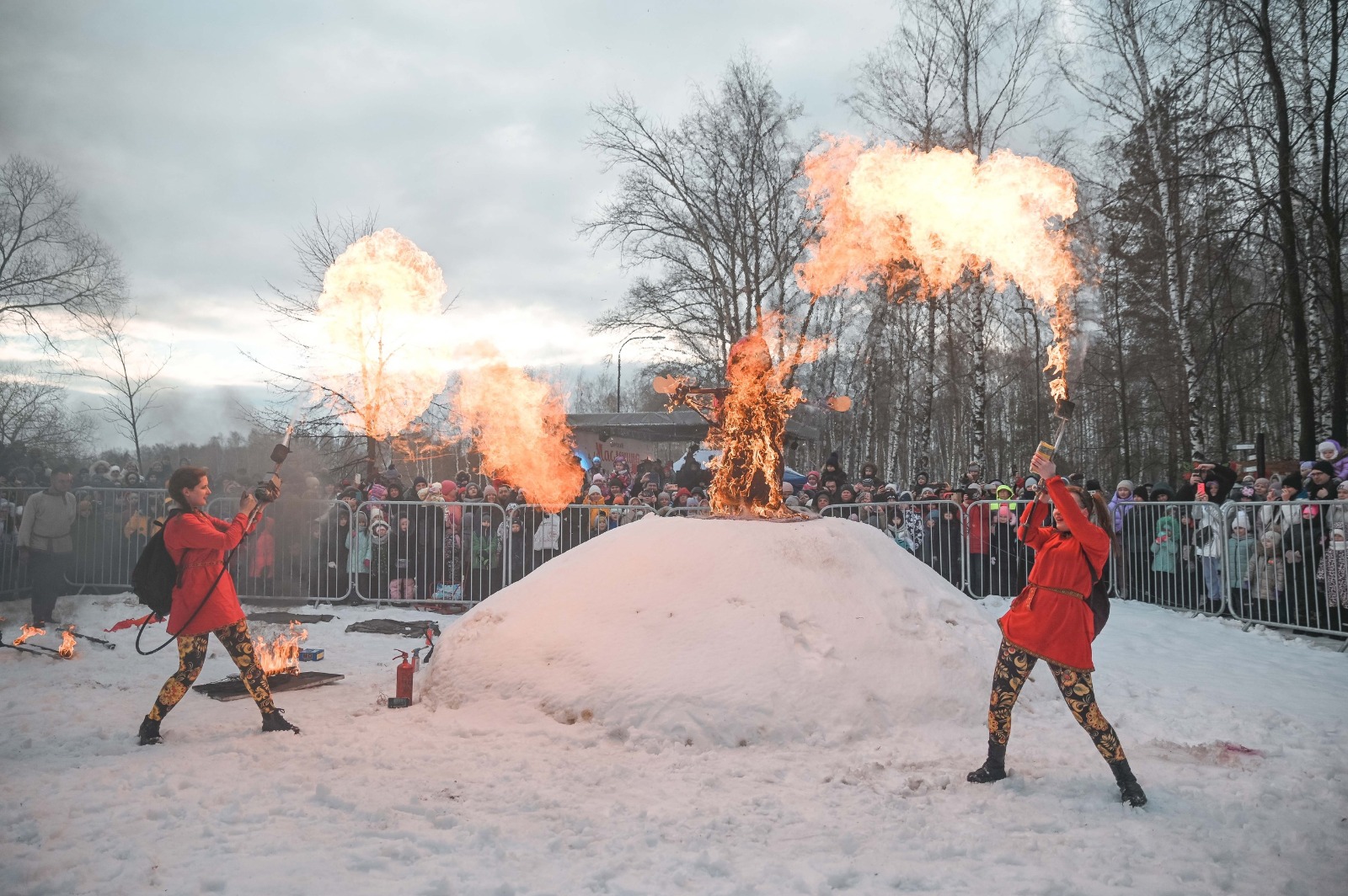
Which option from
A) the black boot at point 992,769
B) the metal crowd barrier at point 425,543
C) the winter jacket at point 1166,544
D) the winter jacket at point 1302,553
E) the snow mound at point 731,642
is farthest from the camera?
the metal crowd barrier at point 425,543

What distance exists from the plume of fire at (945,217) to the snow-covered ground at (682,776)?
316 cm

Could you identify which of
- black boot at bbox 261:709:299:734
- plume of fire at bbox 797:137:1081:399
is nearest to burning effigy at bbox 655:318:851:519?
plume of fire at bbox 797:137:1081:399

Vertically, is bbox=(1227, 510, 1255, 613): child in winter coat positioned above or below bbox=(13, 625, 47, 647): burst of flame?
above

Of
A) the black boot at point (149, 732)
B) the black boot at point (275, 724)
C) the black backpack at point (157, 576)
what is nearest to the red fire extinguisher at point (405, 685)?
the black boot at point (275, 724)

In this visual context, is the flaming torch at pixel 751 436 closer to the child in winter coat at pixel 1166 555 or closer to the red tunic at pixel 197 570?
the red tunic at pixel 197 570

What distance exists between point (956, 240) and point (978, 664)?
4.26 metres

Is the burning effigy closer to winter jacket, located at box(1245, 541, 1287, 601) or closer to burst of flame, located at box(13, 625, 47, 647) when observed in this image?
winter jacket, located at box(1245, 541, 1287, 601)

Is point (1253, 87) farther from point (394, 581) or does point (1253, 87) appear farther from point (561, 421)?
point (394, 581)

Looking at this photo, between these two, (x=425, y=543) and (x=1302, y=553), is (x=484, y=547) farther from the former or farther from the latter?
(x=1302, y=553)

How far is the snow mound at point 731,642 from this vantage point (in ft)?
19.3

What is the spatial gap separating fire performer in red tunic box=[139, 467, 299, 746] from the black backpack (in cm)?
4

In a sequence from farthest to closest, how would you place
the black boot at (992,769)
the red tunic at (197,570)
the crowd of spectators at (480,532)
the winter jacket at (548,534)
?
the winter jacket at (548,534)
the crowd of spectators at (480,532)
the red tunic at (197,570)
the black boot at (992,769)

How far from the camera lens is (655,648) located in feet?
20.4

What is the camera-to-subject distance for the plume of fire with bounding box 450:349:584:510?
13578 millimetres
